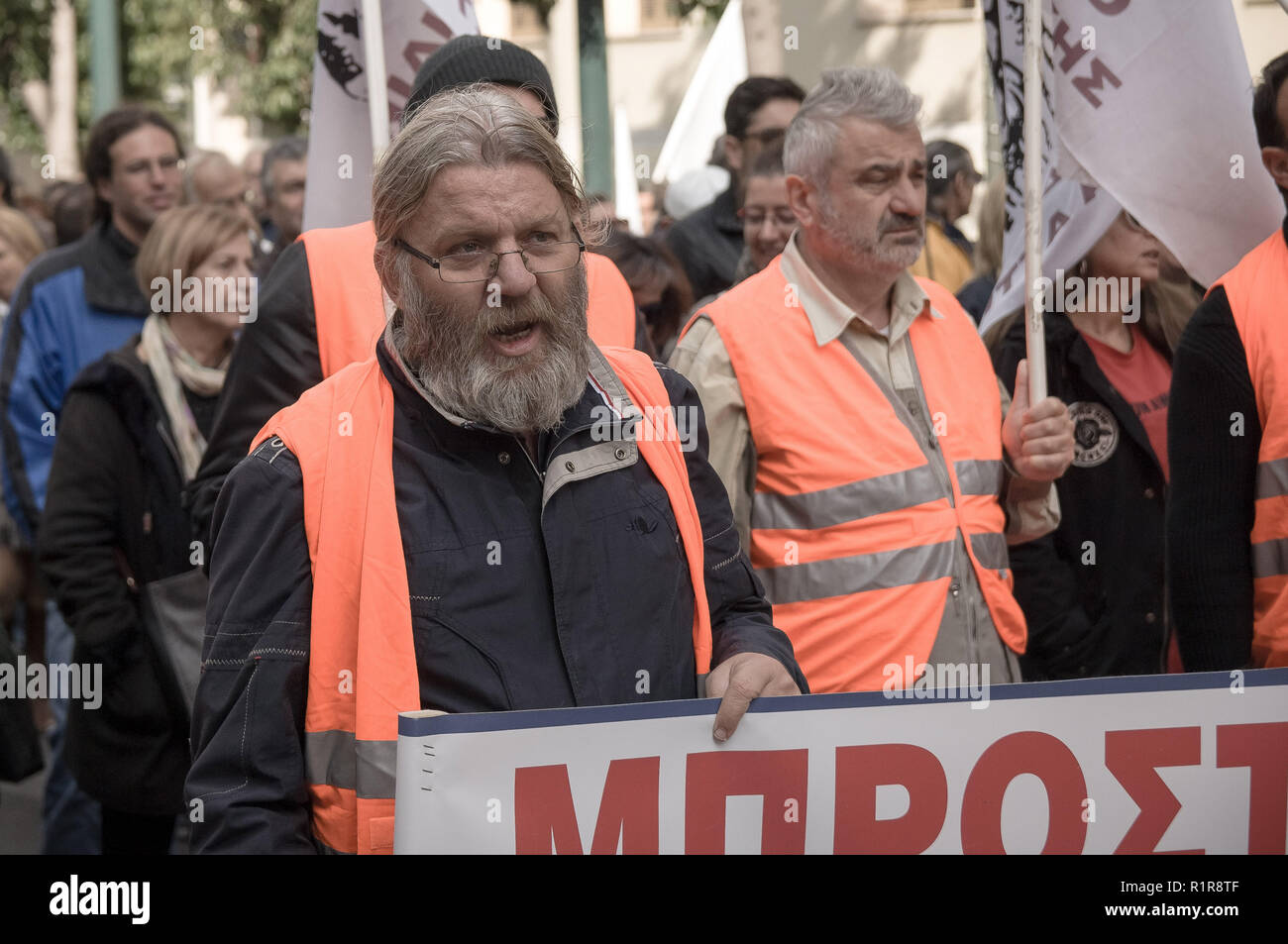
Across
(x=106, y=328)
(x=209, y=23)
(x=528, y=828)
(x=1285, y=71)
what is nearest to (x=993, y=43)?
(x=1285, y=71)

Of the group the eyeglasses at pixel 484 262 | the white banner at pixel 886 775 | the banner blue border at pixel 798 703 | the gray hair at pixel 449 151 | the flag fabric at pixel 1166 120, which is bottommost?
the white banner at pixel 886 775

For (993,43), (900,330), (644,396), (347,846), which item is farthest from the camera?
(993,43)

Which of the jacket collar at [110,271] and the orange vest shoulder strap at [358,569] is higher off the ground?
the jacket collar at [110,271]

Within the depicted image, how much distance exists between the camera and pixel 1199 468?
3.55 m

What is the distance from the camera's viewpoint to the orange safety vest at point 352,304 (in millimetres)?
3703

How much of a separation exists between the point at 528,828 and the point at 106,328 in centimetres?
387

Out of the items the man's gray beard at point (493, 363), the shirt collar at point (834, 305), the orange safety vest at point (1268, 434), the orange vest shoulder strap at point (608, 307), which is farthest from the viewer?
the shirt collar at point (834, 305)

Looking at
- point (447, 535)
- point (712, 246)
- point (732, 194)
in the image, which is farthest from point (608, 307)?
point (732, 194)

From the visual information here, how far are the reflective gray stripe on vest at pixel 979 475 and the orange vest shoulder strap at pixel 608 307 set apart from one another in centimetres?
81

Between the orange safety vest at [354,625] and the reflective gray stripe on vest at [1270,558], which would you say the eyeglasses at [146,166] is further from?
the reflective gray stripe on vest at [1270,558]

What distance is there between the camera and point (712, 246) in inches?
265

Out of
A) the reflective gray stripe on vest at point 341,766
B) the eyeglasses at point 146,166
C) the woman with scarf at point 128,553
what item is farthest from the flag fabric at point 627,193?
the reflective gray stripe on vest at point 341,766

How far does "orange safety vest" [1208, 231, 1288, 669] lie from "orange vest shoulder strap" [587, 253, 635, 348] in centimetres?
134
